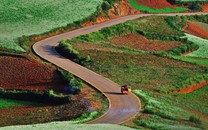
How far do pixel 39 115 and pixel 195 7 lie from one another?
7385 cm

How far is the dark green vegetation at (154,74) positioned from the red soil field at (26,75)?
5679 mm

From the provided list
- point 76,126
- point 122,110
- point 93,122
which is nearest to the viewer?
point 76,126

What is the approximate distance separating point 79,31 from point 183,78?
77.2ft

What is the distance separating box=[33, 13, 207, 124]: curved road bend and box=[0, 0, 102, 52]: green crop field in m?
3.40

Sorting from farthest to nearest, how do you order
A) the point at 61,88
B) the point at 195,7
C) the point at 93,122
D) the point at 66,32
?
1. the point at 195,7
2. the point at 66,32
3. the point at 61,88
4. the point at 93,122

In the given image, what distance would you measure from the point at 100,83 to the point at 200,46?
31383 millimetres

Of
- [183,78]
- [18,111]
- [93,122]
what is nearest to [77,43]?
[183,78]

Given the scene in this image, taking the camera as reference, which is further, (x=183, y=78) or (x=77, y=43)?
(x=77, y=43)

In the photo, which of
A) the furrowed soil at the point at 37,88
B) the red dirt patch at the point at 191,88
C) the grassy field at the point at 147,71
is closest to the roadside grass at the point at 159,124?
the grassy field at the point at 147,71

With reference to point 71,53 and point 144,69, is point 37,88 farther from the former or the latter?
point 144,69

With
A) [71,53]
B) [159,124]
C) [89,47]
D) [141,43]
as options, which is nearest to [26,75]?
[71,53]

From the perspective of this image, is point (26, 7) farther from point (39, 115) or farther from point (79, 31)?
point (39, 115)

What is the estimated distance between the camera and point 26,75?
6894cm

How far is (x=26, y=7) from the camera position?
102 metres
